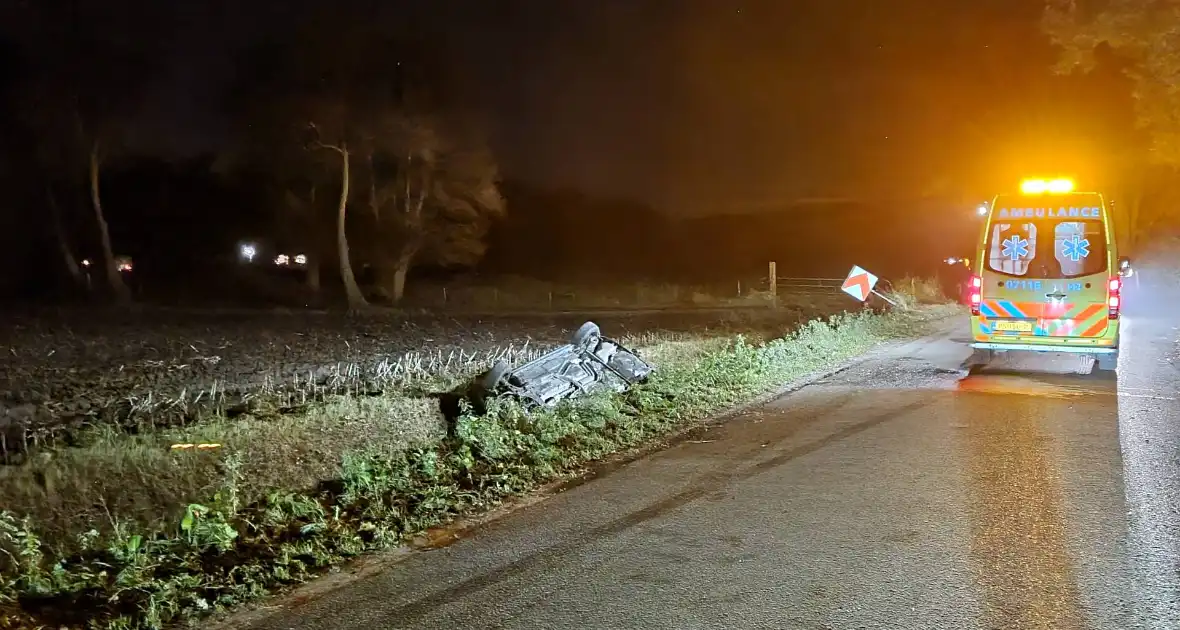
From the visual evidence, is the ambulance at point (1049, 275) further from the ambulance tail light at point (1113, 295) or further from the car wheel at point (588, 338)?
the car wheel at point (588, 338)

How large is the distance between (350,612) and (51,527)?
11.1 ft

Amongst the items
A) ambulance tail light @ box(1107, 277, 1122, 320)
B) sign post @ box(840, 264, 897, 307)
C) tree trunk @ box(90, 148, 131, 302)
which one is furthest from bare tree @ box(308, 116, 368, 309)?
ambulance tail light @ box(1107, 277, 1122, 320)

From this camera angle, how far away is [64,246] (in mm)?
42250

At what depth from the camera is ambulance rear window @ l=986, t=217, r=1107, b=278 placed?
12008 millimetres

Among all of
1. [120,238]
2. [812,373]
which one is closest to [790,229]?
[120,238]

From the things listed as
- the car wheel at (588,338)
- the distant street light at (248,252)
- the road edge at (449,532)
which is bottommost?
the road edge at (449,532)

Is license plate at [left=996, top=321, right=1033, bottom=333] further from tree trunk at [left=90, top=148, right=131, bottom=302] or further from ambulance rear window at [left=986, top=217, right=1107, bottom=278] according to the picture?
tree trunk at [left=90, top=148, right=131, bottom=302]

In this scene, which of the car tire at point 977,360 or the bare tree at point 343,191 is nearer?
the car tire at point 977,360

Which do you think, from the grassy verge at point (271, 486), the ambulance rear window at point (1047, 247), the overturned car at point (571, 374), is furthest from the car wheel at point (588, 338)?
the ambulance rear window at point (1047, 247)

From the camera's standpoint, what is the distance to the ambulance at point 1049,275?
1191 centimetres

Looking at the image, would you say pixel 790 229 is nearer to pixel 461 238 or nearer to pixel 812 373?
pixel 461 238

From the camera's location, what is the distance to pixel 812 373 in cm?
1290

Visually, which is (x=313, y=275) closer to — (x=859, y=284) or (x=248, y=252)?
(x=248, y=252)

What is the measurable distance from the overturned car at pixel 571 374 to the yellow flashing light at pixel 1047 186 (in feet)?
19.4
